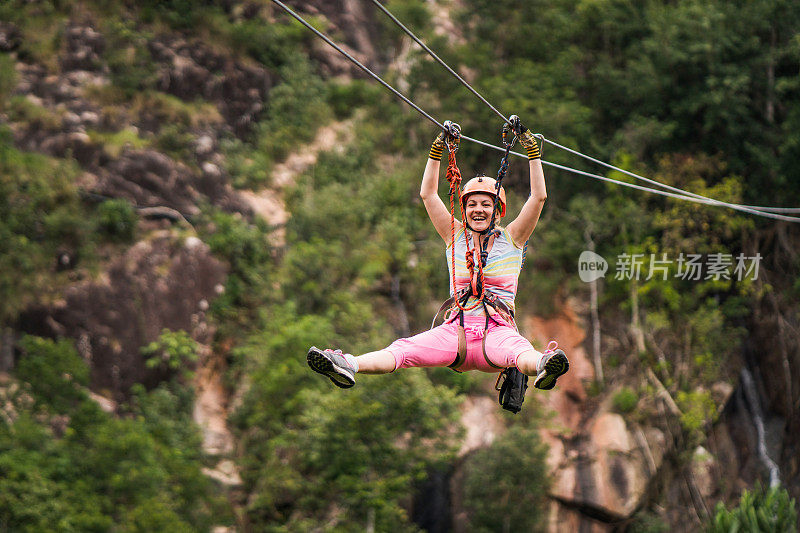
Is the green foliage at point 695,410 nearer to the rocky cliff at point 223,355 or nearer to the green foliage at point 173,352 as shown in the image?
the rocky cliff at point 223,355

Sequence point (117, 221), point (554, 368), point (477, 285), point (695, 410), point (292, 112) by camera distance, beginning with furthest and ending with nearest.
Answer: point (292, 112)
point (117, 221)
point (695, 410)
point (477, 285)
point (554, 368)

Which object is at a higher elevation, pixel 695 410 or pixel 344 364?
pixel 695 410

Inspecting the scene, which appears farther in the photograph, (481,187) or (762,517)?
(762,517)

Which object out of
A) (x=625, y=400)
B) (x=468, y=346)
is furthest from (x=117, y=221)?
(x=468, y=346)

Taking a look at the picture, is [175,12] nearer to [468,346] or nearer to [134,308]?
[134,308]

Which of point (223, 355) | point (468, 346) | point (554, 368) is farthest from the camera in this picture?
point (223, 355)

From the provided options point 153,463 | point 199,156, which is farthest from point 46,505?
point 199,156

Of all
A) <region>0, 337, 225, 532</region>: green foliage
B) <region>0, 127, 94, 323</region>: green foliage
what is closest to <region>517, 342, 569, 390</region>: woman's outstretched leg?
<region>0, 337, 225, 532</region>: green foliage

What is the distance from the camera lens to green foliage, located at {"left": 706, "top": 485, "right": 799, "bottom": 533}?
469 inches

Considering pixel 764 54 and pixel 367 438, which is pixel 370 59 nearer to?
pixel 764 54

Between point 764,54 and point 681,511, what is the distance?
27.3 ft

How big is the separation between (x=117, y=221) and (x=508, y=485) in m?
8.53

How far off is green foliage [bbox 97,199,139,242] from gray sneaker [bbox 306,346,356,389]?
43.3ft

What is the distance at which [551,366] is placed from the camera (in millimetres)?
3863
